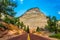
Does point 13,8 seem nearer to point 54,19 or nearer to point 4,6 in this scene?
point 4,6

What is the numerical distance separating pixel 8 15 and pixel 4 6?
2.45 m

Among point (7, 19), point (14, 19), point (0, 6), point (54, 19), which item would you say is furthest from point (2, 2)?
point (54, 19)

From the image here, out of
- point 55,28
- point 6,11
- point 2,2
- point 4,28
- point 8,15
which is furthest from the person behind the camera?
point 55,28

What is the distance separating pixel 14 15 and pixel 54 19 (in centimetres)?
601

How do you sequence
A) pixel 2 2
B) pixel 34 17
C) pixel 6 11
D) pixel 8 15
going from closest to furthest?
1. pixel 2 2
2. pixel 6 11
3. pixel 8 15
4. pixel 34 17

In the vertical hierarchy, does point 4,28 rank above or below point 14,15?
below

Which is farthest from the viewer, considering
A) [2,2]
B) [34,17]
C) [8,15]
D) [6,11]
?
[34,17]

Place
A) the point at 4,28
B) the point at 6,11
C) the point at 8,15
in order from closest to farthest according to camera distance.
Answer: the point at 4,28
the point at 6,11
the point at 8,15

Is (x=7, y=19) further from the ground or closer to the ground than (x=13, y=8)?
closer to the ground

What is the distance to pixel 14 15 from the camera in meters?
23.1

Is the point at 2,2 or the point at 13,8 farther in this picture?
the point at 13,8

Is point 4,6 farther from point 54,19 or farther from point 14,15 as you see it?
point 54,19

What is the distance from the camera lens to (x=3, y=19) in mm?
21484

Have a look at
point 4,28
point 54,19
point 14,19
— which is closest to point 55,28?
point 54,19
